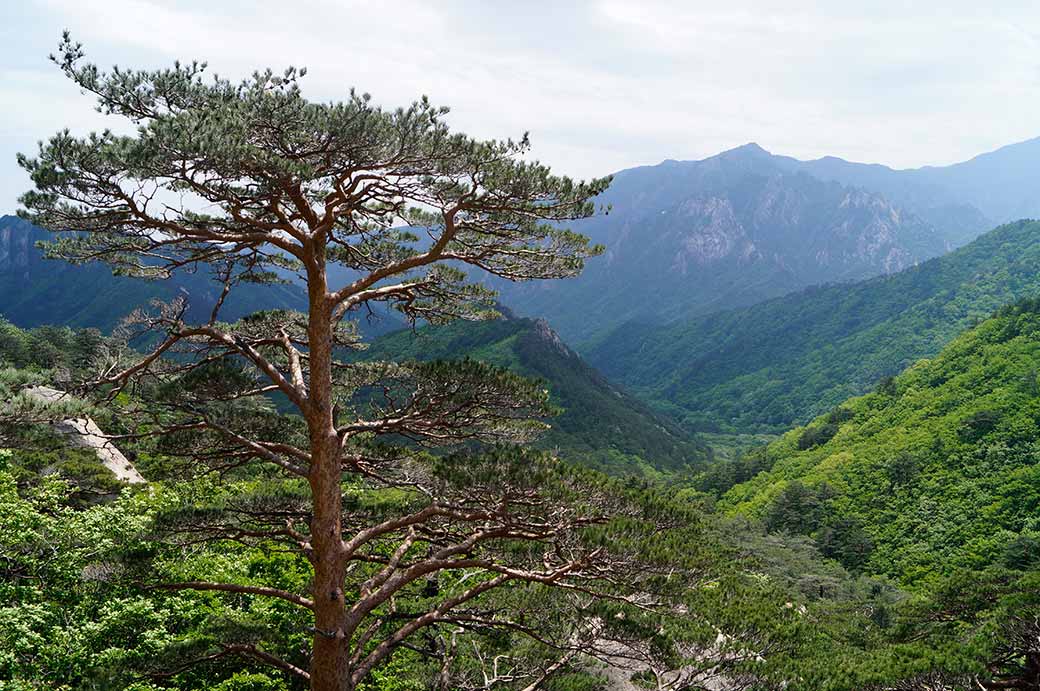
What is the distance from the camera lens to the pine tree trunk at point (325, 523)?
22.9 ft

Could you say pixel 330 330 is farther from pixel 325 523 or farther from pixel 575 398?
pixel 575 398

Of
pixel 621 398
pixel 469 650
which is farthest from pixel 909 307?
pixel 469 650

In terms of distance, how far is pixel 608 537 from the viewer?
754 centimetres

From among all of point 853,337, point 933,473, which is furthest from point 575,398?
point 853,337

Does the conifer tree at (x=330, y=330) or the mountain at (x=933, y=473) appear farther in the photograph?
the mountain at (x=933, y=473)

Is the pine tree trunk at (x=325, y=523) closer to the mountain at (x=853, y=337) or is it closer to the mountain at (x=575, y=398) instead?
the mountain at (x=575, y=398)

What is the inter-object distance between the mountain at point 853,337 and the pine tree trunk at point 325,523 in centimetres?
13575

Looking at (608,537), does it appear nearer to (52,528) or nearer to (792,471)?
(52,528)

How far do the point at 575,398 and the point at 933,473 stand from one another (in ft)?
238

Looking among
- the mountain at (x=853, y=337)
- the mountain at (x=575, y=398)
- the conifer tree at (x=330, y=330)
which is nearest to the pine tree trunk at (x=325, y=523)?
the conifer tree at (x=330, y=330)

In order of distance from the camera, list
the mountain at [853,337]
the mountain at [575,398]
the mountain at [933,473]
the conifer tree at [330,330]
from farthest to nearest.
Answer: the mountain at [853,337] → the mountain at [575,398] → the mountain at [933,473] → the conifer tree at [330,330]

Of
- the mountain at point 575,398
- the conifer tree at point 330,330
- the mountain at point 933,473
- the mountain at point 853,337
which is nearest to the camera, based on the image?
the conifer tree at point 330,330

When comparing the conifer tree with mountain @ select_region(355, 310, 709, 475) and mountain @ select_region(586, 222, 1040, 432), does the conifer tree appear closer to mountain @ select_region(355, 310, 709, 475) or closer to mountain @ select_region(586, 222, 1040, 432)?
mountain @ select_region(355, 310, 709, 475)

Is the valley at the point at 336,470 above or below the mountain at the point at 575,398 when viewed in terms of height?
above
